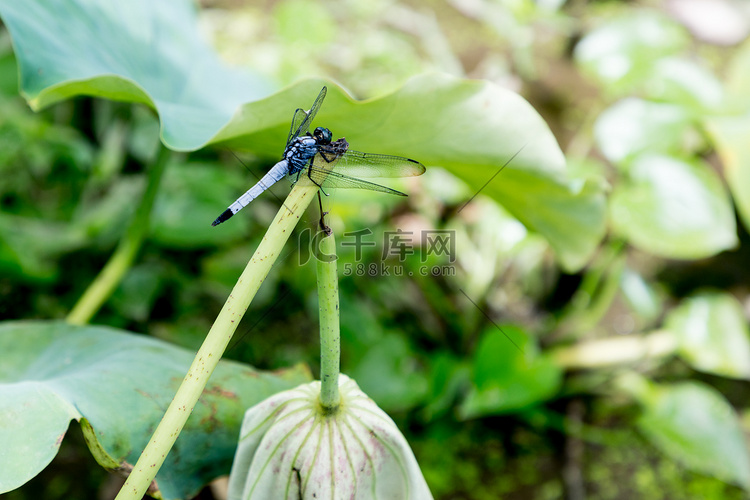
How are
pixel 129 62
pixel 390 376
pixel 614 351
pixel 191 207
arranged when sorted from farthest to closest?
pixel 614 351 < pixel 191 207 < pixel 390 376 < pixel 129 62

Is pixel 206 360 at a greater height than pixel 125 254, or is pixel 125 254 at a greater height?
pixel 125 254

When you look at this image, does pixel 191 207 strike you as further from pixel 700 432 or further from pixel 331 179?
pixel 700 432

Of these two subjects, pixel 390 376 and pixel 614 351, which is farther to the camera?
pixel 614 351

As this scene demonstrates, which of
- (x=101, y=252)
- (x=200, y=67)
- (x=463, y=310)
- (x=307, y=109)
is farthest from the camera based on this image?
(x=463, y=310)

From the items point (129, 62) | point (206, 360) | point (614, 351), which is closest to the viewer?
point (206, 360)

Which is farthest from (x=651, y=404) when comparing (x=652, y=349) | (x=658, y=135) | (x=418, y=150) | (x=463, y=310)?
(x=418, y=150)

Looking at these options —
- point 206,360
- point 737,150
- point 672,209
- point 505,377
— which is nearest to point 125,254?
point 206,360

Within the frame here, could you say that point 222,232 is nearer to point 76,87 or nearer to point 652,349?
point 76,87
